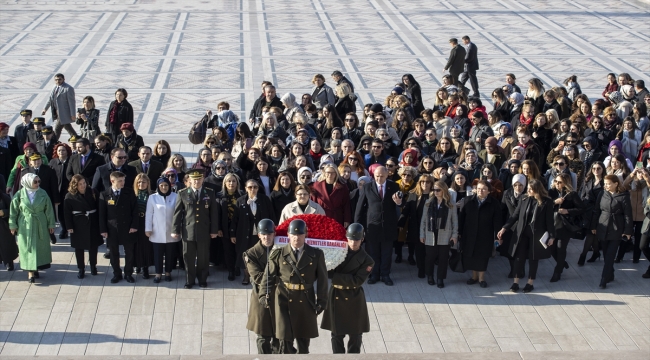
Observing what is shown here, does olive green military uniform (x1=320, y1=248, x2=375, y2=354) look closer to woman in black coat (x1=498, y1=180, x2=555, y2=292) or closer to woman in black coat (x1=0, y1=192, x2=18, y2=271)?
woman in black coat (x1=498, y1=180, x2=555, y2=292)

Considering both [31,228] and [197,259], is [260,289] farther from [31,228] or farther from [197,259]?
[31,228]

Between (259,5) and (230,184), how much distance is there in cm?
2508

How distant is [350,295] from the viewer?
336 inches

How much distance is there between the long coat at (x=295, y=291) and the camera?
8219mm

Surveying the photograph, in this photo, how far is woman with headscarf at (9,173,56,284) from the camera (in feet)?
36.5

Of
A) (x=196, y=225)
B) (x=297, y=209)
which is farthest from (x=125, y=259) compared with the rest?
(x=297, y=209)

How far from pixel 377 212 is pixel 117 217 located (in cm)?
298

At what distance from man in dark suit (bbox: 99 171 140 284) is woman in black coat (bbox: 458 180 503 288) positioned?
3.82 m

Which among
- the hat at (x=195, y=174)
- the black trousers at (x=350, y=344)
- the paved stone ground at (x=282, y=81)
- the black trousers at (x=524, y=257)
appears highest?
the hat at (x=195, y=174)

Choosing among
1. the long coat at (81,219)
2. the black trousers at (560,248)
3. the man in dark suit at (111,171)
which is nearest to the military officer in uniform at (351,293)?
the black trousers at (560,248)

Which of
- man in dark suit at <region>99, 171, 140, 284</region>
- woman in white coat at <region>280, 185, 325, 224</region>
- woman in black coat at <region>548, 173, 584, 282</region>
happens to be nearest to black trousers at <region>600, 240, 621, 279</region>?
woman in black coat at <region>548, 173, 584, 282</region>

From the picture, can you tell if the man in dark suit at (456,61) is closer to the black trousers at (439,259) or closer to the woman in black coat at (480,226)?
the woman in black coat at (480,226)

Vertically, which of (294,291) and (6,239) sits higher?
(294,291)

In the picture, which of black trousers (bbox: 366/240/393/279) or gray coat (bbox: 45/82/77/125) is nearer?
black trousers (bbox: 366/240/393/279)
